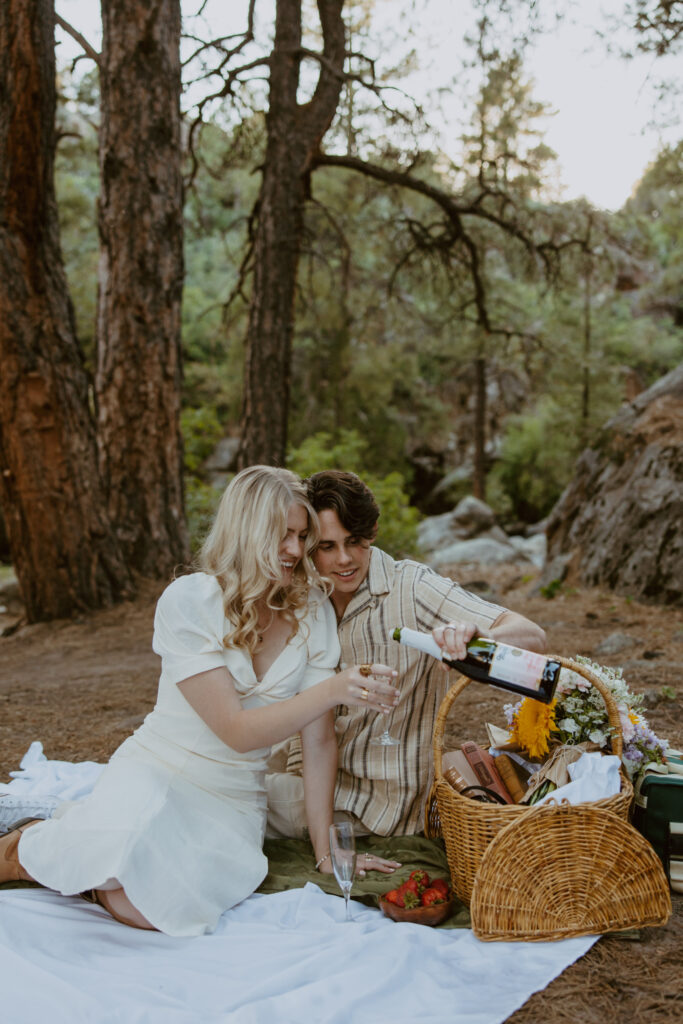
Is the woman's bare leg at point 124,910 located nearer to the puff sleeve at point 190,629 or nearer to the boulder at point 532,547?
the puff sleeve at point 190,629

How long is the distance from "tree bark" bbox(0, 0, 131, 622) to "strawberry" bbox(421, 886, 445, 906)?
18.3 feet

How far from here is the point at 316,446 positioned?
1218 centimetres

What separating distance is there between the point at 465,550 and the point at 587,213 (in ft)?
23.0

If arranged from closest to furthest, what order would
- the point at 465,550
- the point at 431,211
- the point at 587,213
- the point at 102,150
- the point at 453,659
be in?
the point at 453,659
the point at 102,150
the point at 587,213
the point at 431,211
the point at 465,550

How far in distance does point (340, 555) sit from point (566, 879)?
126cm

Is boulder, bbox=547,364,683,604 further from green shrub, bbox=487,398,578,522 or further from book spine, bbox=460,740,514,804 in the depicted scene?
green shrub, bbox=487,398,578,522

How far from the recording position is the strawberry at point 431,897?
8.93 ft

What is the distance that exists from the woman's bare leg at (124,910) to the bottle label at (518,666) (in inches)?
50.6

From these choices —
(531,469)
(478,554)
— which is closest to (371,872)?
(478,554)

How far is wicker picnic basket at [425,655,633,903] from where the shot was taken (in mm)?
2551

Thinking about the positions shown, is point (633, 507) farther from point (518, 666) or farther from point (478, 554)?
point (478, 554)

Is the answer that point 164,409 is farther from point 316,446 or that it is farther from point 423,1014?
point 423,1014

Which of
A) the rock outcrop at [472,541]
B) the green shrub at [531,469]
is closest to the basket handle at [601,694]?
the rock outcrop at [472,541]

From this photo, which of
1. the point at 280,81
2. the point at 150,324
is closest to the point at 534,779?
the point at 150,324
